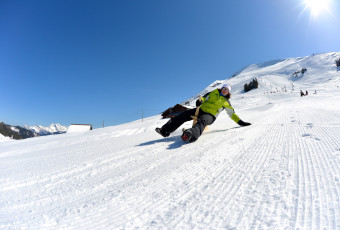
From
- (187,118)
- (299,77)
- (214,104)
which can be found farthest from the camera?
(299,77)

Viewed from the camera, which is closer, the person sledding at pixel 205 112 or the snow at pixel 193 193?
the snow at pixel 193 193

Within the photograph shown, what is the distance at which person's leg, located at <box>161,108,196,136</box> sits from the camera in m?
3.33

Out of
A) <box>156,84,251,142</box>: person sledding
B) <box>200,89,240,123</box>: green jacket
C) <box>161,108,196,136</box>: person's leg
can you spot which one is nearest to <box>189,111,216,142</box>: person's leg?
<box>156,84,251,142</box>: person sledding

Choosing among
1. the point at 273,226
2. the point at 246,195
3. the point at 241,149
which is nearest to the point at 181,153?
the point at 241,149

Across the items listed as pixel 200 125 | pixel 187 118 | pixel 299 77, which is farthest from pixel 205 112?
pixel 299 77

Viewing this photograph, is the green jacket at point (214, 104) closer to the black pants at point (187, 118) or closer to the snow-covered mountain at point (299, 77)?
the black pants at point (187, 118)

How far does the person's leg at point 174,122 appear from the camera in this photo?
10.9 ft

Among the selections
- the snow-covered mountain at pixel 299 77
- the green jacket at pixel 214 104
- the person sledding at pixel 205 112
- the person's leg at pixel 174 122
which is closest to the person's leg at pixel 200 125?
the person sledding at pixel 205 112

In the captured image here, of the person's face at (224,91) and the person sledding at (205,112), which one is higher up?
the person's face at (224,91)

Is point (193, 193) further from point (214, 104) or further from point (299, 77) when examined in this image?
point (299, 77)

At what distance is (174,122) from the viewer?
11.3 feet

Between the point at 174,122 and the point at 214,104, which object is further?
the point at 214,104

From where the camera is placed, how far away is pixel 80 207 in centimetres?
108

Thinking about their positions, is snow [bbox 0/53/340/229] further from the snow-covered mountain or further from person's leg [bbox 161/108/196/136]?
the snow-covered mountain
